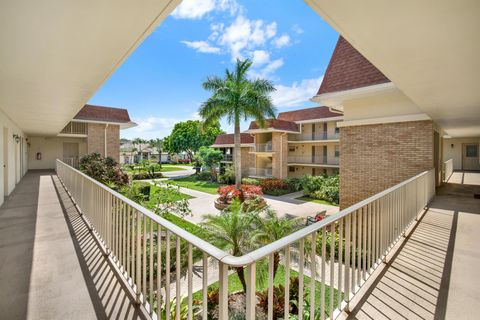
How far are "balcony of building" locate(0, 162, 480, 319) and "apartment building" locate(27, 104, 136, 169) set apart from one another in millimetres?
15254

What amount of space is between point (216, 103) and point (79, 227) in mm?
10873

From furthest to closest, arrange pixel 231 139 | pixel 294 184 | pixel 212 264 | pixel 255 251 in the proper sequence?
1. pixel 231 139
2. pixel 294 184
3. pixel 212 264
4. pixel 255 251

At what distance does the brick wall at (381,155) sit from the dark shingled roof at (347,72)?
1.68 meters

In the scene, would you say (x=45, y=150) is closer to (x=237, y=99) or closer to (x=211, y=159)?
(x=211, y=159)

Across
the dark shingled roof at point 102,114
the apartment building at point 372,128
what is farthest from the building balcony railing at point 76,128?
the apartment building at point 372,128

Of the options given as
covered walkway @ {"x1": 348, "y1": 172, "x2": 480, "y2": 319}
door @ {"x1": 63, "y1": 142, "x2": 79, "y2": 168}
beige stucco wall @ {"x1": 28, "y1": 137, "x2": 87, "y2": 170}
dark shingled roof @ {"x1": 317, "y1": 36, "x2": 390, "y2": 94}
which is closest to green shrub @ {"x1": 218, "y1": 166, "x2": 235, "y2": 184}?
beige stucco wall @ {"x1": 28, "y1": 137, "x2": 87, "y2": 170}

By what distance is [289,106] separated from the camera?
2794 cm

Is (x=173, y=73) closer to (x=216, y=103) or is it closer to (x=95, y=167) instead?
(x=216, y=103)

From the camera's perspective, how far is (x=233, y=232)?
Result: 4109 mm

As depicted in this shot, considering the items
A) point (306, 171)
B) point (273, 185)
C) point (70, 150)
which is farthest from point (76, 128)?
point (306, 171)

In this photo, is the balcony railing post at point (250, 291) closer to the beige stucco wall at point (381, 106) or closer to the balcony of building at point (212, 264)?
the balcony of building at point (212, 264)

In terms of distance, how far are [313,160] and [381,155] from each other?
1574cm

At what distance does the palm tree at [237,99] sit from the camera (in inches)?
565

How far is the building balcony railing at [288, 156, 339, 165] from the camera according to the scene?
22750mm
